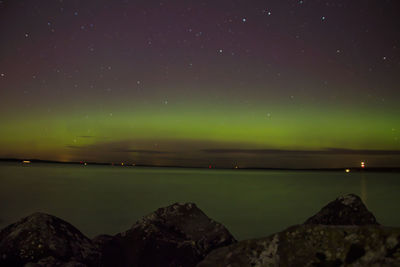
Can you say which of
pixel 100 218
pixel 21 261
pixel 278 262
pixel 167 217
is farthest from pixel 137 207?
pixel 278 262

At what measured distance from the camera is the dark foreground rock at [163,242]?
5.84 meters

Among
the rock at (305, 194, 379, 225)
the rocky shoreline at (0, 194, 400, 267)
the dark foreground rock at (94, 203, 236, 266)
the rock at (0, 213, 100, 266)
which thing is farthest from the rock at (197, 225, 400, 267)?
the rock at (305, 194, 379, 225)

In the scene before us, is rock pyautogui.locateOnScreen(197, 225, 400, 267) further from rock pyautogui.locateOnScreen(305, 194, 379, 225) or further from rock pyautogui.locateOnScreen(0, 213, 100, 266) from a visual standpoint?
rock pyautogui.locateOnScreen(305, 194, 379, 225)

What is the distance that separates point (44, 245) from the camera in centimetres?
577

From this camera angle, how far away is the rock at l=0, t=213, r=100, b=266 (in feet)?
18.6

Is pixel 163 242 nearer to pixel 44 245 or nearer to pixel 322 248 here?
pixel 44 245

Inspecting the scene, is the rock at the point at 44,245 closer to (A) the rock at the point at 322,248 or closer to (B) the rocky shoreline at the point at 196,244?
(B) the rocky shoreline at the point at 196,244

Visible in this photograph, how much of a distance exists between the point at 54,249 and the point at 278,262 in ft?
11.8

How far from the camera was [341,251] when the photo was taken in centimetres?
360

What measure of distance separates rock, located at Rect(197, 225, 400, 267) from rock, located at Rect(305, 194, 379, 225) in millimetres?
3309

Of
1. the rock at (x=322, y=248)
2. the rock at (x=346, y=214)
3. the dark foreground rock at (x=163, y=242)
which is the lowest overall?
the dark foreground rock at (x=163, y=242)

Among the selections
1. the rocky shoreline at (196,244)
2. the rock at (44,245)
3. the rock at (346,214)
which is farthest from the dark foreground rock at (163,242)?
the rock at (346,214)

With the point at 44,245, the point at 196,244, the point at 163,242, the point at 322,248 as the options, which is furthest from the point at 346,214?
the point at 44,245

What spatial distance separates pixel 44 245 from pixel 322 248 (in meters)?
4.19
